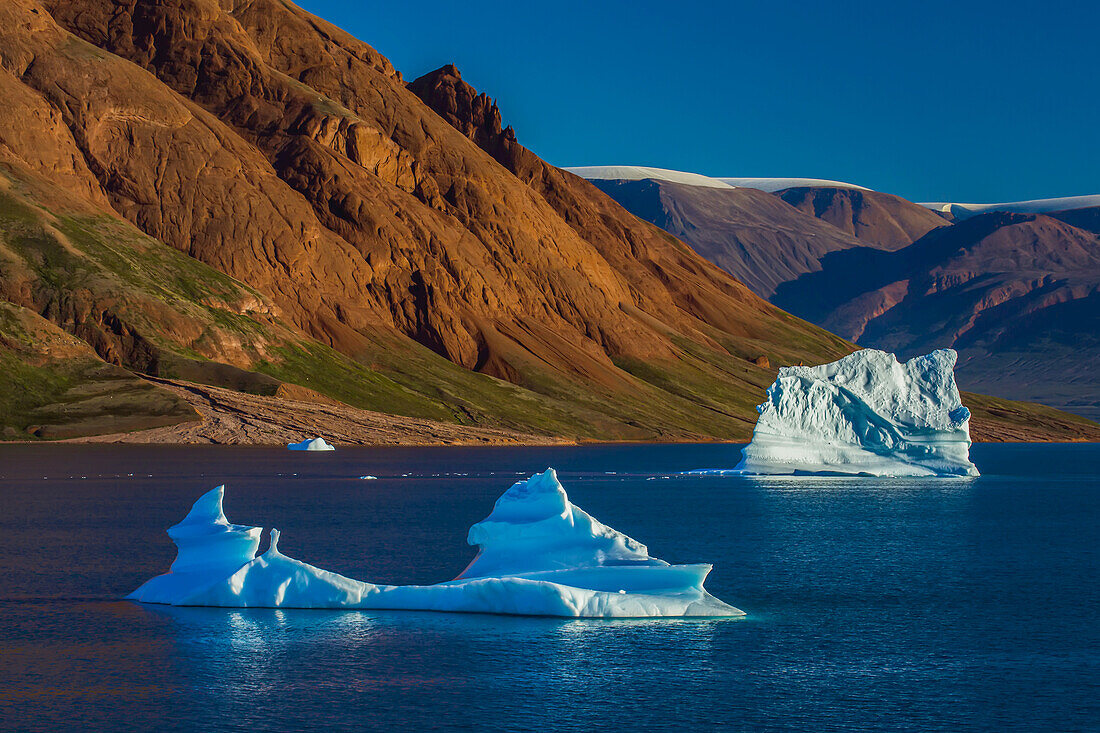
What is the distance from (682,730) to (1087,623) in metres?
20.1

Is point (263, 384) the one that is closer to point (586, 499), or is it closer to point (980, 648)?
point (586, 499)

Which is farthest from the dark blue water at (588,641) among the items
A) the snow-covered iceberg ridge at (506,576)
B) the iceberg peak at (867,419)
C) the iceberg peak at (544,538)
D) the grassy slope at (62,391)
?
the grassy slope at (62,391)

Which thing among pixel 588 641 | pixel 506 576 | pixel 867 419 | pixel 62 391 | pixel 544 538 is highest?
pixel 62 391

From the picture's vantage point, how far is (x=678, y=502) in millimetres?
92812

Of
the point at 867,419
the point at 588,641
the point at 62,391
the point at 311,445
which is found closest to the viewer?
the point at 588,641

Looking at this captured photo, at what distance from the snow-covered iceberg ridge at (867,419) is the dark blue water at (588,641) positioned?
25739mm

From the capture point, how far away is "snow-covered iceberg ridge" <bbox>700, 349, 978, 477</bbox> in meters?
103

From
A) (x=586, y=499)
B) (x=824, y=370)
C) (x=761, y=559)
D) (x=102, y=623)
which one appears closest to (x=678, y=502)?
(x=586, y=499)

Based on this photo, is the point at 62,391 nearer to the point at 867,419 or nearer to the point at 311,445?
the point at 311,445

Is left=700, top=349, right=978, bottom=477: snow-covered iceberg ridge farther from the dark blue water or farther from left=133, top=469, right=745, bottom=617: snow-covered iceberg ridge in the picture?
left=133, top=469, right=745, bottom=617: snow-covered iceberg ridge

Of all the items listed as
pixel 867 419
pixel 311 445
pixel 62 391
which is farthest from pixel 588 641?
pixel 62 391

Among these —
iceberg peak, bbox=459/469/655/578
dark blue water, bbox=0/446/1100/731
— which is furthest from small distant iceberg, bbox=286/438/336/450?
iceberg peak, bbox=459/469/655/578

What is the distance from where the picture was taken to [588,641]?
36.3m

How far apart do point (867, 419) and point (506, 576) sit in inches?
2761
